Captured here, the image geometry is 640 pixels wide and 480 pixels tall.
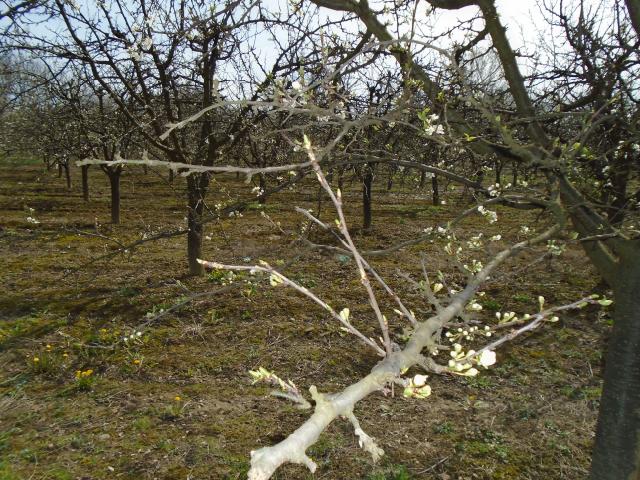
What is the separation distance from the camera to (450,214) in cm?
1318

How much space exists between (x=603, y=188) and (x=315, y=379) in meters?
3.10

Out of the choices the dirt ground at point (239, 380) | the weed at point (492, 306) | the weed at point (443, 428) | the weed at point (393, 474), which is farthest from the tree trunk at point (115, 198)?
the weed at point (393, 474)

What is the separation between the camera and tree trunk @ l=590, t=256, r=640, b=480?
2227mm

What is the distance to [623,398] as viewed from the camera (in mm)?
2248

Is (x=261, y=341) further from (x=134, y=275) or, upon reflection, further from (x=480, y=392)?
(x=134, y=275)

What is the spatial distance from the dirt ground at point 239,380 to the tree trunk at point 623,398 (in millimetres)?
468

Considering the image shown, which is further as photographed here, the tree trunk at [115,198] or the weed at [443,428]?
the tree trunk at [115,198]

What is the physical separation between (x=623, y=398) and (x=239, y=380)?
3.29 metres

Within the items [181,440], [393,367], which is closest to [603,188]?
[393,367]

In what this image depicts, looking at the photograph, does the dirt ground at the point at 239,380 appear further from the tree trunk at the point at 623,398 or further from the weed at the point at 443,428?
the tree trunk at the point at 623,398

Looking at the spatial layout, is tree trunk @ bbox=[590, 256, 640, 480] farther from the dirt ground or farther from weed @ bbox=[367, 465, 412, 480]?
weed @ bbox=[367, 465, 412, 480]

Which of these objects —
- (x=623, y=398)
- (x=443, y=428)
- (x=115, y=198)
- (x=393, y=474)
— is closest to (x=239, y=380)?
(x=393, y=474)

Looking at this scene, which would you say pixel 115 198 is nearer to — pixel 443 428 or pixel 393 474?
pixel 443 428

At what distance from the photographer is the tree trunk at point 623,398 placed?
2.23 metres
